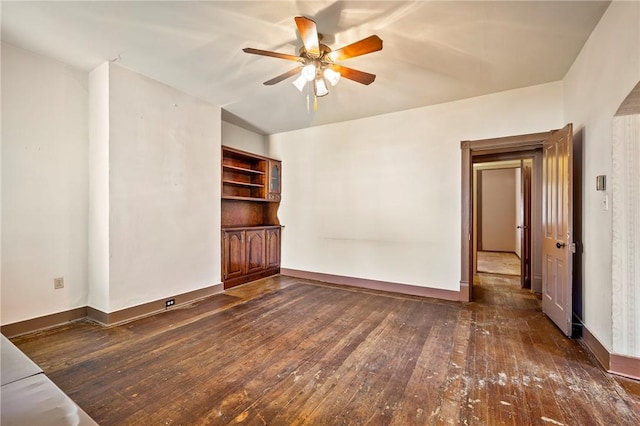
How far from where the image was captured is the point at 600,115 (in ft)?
7.83

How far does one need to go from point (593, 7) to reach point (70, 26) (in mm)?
4303

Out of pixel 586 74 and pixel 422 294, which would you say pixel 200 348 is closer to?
pixel 422 294

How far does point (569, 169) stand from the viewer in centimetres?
273

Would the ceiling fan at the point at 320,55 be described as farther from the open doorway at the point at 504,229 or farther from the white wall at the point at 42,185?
the open doorway at the point at 504,229

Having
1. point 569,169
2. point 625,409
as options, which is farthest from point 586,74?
point 625,409

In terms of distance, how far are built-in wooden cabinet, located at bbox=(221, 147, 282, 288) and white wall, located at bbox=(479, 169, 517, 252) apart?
6.74 meters

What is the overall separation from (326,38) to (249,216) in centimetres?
360

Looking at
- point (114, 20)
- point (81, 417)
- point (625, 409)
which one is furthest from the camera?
point (114, 20)

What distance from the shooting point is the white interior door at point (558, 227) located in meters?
2.75

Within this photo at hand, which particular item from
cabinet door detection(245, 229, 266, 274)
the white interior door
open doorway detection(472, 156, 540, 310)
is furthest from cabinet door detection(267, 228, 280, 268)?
the white interior door

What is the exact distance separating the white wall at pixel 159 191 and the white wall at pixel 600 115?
433cm

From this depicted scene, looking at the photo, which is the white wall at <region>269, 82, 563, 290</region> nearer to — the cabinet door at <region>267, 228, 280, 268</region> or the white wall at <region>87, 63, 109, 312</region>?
the cabinet door at <region>267, 228, 280, 268</region>

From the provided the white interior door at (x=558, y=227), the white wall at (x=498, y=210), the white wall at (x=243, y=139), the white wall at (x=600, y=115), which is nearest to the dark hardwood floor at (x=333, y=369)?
the white interior door at (x=558, y=227)

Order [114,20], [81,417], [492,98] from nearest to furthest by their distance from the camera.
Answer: [81,417]
[114,20]
[492,98]
